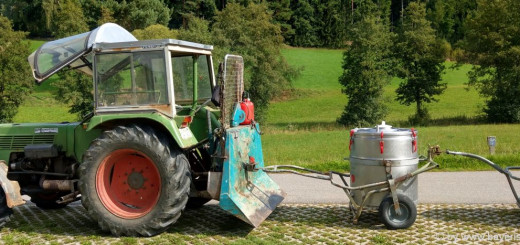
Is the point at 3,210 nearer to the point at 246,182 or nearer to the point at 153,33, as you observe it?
the point at 246,182

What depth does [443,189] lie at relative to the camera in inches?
334

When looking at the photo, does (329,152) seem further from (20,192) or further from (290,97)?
(290,97)

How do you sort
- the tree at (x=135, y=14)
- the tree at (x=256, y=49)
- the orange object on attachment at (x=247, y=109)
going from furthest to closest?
1. the tree at (x=135, y=14)
2. the tree at (x=256, y=49)
3. the orange object on attachment at (x=247, y=109)

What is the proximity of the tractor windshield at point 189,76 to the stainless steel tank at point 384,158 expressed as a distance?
7.47ft

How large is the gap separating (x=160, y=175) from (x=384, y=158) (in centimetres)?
272

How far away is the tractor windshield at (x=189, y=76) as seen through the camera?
681cm

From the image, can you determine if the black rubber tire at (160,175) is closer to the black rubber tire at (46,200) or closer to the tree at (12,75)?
the black rubber tire at (46,200)

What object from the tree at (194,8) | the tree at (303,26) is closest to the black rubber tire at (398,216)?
the tree at (194,8)

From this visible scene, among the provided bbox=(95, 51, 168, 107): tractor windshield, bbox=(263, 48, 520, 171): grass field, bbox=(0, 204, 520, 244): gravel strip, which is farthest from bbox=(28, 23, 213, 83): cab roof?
bbox=(263, 48, 520, 171): grass field

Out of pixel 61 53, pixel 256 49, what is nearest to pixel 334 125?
pixel 256 49

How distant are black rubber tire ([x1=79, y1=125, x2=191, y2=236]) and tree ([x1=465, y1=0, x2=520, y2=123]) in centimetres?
2599

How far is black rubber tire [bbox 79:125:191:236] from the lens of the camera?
5.80 metres

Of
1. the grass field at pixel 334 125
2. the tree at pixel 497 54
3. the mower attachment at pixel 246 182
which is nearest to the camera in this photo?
the mower attachment at pixel 246 182

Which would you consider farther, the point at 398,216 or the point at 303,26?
the point at 303,26
